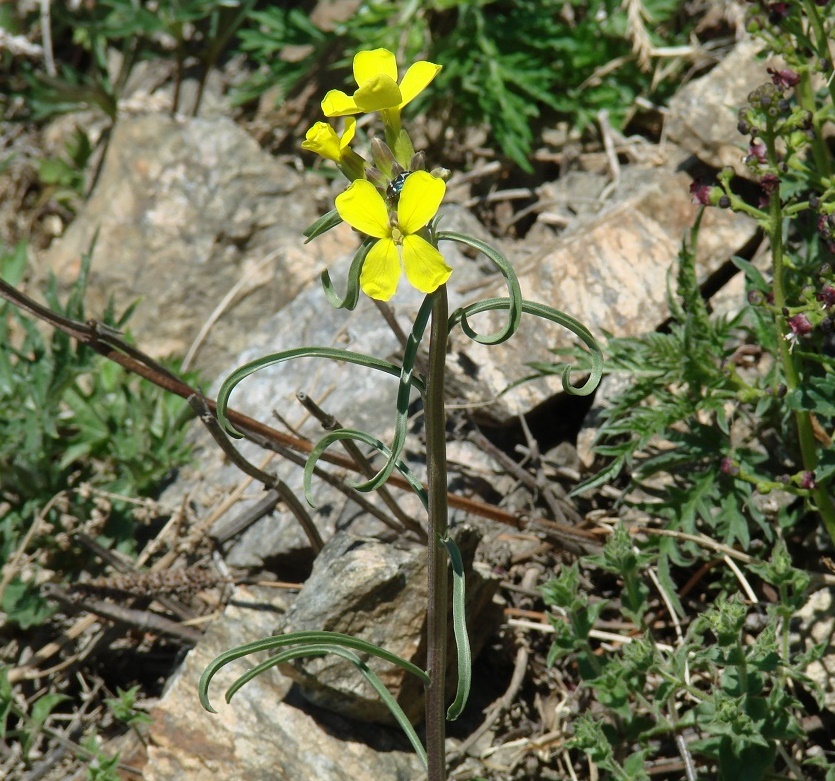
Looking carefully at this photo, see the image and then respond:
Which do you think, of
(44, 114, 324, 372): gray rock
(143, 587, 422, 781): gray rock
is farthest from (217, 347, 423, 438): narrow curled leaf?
(44, 114, 324, 372): gray rock

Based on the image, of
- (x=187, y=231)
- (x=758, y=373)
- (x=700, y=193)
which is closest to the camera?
(x=700, y=193)

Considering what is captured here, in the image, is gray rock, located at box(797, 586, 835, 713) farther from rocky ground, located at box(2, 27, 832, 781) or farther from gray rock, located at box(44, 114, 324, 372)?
gray rock, located at box(44, 114, 324, 372)

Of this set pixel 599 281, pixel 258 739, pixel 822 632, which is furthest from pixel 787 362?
pixel 258 739

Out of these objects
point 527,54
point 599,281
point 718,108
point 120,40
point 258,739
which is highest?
point 120,40

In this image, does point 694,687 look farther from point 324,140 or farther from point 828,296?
point 324,140

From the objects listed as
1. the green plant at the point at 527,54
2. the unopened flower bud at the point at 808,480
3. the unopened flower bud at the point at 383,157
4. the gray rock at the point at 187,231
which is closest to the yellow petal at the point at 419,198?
the unopened flower bud at the point at 383,157

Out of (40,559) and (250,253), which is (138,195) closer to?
(250,253)
